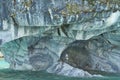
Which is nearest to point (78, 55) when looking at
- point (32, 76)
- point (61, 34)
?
point (61, 34)

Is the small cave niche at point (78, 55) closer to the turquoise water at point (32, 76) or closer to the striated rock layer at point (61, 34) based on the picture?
the striated rock layer at point (61, 34)

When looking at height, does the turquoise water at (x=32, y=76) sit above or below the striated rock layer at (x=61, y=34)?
below

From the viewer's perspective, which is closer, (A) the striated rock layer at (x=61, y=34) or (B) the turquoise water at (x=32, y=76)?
(A) the striated rock layer at (x=61, y=34)

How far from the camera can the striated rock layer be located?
18.2 meters

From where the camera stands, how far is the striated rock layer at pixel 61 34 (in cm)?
1817

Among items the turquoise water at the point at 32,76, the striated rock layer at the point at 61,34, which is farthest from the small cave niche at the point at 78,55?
the turquoise water at the point at 32,76

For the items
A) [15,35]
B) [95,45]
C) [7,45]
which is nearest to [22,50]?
[7,45]

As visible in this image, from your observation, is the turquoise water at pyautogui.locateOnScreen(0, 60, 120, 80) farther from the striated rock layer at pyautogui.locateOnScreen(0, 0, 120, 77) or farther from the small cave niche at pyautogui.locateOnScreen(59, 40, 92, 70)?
the small cave niche at pyautogui.locateOnScreen(59, 40, 92, 70)

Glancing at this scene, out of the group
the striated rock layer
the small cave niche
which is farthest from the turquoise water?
the small cave niche

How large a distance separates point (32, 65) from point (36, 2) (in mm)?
6203

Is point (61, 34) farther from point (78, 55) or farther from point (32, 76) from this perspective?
point (78, 55)

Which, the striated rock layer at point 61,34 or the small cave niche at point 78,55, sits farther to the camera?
the small cave niche at point 78,55

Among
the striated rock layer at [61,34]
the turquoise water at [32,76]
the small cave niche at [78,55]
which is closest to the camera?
the striated rock layer at [61,34]

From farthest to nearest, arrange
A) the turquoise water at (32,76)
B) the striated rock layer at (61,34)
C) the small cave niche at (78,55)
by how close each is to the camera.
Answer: the small cave niche at (78,55), the turquoise water at (32,76), the striated rock layer at (61,34)
